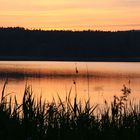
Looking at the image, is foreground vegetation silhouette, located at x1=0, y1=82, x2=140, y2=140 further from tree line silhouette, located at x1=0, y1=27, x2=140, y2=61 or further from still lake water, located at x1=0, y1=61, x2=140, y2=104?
tree line silhouette, located at x1=0, y1=27, x2=140, y2=61

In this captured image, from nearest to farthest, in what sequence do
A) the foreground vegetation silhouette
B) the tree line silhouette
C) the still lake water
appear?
the foreground vegetation silhouette
the still lake water
the tree line silhouette

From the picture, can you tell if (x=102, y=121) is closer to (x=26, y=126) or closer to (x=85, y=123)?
(x=85, y=123)

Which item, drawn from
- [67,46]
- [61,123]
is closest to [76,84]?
[61,123]

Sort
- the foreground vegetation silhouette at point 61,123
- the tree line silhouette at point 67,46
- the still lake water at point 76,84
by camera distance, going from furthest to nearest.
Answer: the tree line silhouette at point 67,46, the still lake water at point 76,84, the foreground vegetation silhouette at point 61,123

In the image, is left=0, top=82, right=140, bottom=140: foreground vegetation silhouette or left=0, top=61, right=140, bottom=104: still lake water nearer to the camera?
left=0, top=82, right=140, bottom=140: foreground vegetation silhouette

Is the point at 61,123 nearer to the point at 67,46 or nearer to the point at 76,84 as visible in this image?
the point at 76,84

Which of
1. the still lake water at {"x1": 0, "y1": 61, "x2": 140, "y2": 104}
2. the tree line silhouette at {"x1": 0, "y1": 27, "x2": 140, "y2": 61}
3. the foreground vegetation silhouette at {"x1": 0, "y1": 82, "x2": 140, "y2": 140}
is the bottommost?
the foreground vegetation silhouette at {"x1": 0, "y1": 82, "x2": 140, "y2": 140}

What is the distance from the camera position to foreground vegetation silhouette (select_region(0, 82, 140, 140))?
7.12 metres

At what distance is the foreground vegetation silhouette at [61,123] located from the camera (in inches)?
280

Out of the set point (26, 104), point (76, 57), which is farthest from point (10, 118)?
point (76, 57)

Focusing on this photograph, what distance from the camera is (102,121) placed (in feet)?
26.8

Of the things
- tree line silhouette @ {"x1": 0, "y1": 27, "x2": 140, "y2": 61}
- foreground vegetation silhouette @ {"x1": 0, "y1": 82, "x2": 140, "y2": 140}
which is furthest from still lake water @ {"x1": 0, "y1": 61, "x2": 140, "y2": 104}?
tree line silhouette @ {"x1": 0, "y1": 27, "x2": 140, "y2": 61}

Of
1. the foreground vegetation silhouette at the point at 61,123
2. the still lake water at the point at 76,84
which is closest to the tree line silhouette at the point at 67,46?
the still lake water at the point at 76,84

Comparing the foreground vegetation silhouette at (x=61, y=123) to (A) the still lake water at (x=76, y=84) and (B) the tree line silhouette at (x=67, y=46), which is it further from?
(B) the tree line silhouette at (x=67, y=46)
